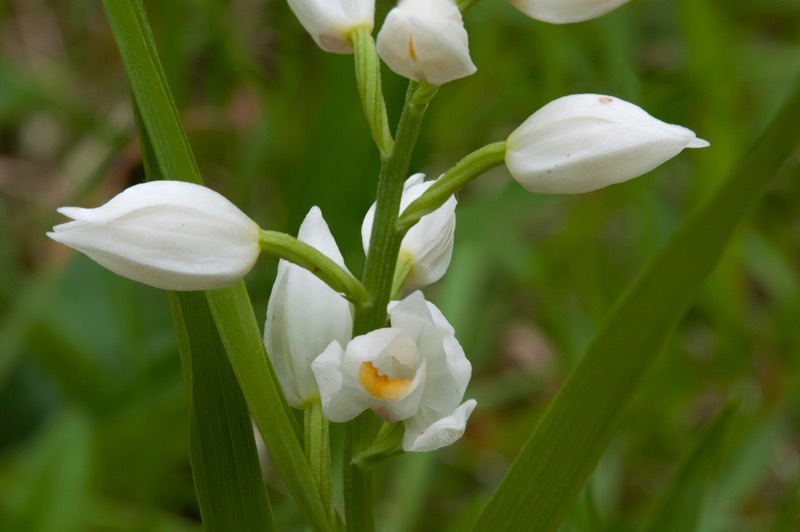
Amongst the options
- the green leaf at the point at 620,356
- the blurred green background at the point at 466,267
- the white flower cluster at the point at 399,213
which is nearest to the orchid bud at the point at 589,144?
the white flower cluster at the point at 399,213

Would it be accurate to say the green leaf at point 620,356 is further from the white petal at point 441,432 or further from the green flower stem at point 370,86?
the green flower stem at point 370,86

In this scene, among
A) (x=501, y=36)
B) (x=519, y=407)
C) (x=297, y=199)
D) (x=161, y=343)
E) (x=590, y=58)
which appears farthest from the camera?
(x=501, y=36)

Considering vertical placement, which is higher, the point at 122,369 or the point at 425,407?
the point at 425,407

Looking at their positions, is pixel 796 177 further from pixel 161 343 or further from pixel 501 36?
pixel 161 343

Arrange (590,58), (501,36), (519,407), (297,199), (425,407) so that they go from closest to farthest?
(425,407) → (297,199) → (519,407) → (590,58) → (501,36)

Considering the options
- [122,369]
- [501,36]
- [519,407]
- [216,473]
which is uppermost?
[216,473]

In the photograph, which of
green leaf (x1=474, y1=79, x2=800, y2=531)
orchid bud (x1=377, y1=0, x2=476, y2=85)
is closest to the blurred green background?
green leaf (x1=474, y1=79, x2=800, y2=531)

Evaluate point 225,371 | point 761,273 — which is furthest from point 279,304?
point 761,273

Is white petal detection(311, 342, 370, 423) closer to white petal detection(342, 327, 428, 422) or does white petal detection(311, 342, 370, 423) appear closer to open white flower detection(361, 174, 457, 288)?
white petal detection(342, 327, 428, 422)
